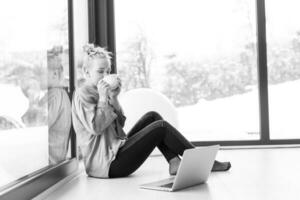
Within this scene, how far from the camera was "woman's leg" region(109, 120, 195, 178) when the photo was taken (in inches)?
117

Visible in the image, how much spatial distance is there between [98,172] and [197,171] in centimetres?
71

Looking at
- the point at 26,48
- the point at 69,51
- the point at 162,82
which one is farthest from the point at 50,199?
the point at 162,82

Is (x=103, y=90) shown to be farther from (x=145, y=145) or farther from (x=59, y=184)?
(x=59, y=184)

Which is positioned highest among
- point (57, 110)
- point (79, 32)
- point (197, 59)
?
point (79, 32)

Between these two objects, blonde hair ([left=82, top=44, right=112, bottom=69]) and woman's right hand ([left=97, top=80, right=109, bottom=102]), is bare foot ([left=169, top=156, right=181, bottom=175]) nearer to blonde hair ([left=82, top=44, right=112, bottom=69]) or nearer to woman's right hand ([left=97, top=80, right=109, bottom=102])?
woman's right hand ([left=97, top=80, right=109, bottom=102])

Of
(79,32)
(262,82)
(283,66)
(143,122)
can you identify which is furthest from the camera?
(283,66)

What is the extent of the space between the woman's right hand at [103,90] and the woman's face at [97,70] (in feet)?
0.39

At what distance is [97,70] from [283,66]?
2.60m

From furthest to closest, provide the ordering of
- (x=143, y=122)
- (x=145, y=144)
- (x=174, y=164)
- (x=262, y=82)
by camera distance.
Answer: (x=262, y=82) < (x=143, y=122) < (x=174, y=164) < (x=145, y=144)

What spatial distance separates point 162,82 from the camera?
197 inches

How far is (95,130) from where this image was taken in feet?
9.56

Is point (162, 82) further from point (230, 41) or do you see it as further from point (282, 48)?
point (282, 48)

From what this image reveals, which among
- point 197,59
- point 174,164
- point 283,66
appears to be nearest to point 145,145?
point 174,164

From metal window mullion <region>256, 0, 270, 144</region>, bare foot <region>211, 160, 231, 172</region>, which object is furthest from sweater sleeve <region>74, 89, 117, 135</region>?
metal window mullion <region>256, 0, 270, 144</region>
